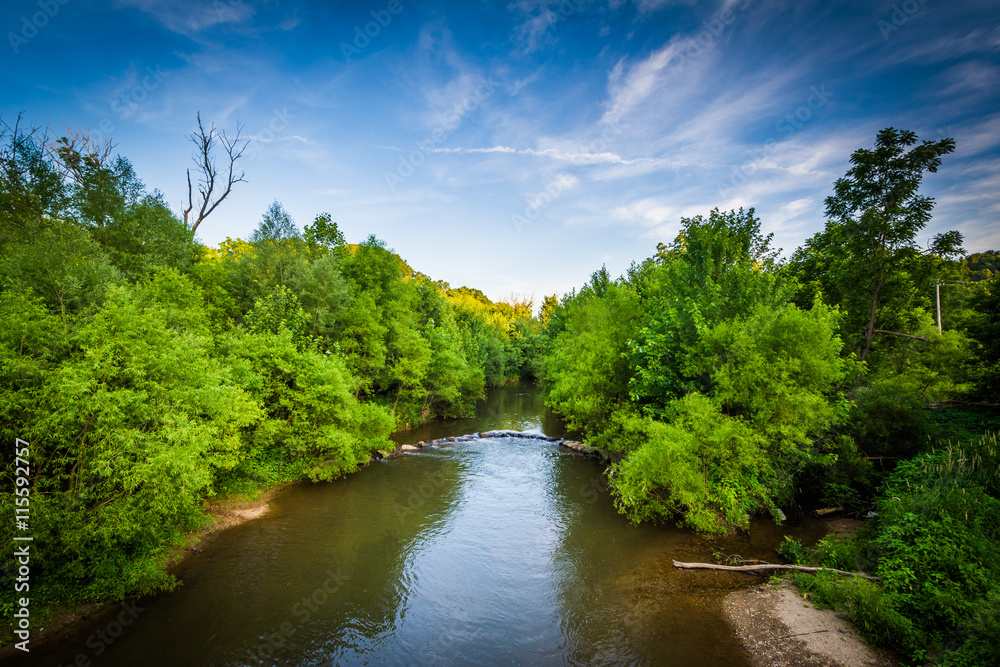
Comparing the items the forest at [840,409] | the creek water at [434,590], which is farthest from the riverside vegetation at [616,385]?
the creek water at [434,590]

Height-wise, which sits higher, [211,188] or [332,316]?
[211,188]

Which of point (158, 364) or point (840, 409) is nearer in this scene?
point (158, 364)

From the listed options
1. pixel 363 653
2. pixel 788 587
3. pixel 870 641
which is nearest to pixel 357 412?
pixel 363 653

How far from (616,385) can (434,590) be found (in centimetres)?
1671

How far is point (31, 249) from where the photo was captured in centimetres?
1302

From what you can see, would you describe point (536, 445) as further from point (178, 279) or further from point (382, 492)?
point (178, 279)

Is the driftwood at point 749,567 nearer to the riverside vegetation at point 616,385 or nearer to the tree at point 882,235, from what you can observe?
the riverside vegetation at point 616,385

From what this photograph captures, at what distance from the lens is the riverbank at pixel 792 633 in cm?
927

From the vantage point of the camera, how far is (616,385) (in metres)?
25.3

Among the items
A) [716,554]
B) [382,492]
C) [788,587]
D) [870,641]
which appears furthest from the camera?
[382,492]

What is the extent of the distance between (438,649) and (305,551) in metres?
7.53

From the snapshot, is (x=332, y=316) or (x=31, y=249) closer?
(x=31, y=249)

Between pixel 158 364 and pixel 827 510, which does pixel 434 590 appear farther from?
pixel 827 510

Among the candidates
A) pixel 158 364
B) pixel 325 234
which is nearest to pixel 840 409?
pixel 158 364
